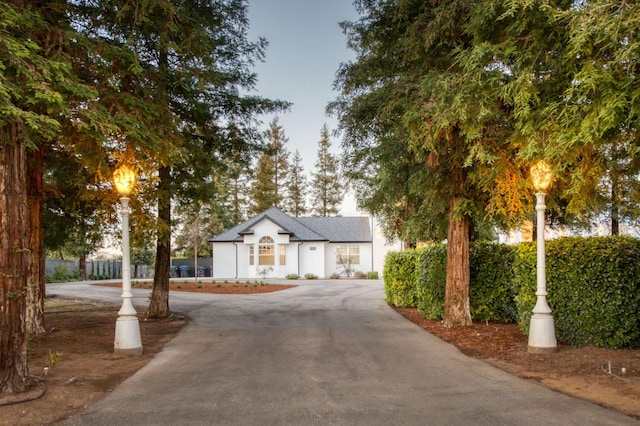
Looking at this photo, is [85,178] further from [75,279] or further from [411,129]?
[75,279]

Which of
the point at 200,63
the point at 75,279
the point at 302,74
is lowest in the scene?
the point at 75,279

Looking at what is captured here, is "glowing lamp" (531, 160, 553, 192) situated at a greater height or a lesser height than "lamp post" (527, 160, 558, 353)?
greater

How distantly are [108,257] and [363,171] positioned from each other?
3332cm

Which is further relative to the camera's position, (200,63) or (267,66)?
(267,66)

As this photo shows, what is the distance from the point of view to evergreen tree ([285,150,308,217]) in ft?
188

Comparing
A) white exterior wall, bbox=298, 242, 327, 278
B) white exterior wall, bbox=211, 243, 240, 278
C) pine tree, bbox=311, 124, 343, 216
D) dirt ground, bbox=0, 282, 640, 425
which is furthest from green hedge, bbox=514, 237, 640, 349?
pine tree, bbox=311, 124, 343, 216

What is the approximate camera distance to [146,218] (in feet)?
34.8

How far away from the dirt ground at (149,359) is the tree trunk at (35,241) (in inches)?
18.7

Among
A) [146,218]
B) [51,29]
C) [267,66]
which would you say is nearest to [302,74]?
[267,66]

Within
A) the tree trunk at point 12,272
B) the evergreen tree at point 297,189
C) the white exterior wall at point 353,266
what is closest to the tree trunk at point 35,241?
the tree trunk at point 12,272

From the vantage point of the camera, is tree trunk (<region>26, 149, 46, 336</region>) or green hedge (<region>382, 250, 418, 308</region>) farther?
green hedge (<region>382, 250, 418, 308</region>)

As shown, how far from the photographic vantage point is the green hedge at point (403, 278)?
15.0 meters

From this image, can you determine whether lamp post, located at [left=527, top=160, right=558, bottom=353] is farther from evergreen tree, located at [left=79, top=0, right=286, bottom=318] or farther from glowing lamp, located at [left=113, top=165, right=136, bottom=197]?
glowing lamp, located at [left=113, top=165, right=136, bottom=197]

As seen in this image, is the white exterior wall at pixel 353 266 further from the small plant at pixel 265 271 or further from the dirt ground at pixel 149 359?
the dirt ground at pixel 149 359
